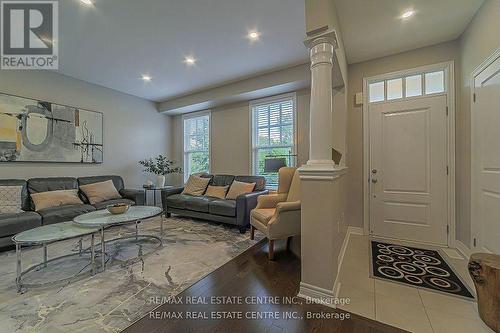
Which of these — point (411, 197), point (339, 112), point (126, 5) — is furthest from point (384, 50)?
point (126, 5)

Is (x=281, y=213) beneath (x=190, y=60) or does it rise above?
beneath

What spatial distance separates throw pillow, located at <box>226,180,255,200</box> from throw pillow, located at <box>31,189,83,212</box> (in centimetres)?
252

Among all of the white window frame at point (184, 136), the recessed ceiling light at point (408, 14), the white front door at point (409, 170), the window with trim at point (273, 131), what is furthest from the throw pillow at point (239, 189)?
the recessed ceiling light at point (408, 14)

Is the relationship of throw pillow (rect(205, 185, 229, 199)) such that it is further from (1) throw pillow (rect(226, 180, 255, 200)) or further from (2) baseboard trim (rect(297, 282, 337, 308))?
(2) baseboard trim (rect(297, 282, 337, 308))

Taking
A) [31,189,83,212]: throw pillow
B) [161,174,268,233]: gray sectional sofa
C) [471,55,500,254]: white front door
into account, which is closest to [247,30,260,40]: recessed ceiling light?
[161,174,268,233]: gray sectional sofa

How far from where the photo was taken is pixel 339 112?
2.98 meters

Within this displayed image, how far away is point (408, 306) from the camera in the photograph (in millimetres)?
1679

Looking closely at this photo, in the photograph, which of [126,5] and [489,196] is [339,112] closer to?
[489,196]

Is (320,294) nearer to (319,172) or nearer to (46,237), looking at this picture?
(319,172)

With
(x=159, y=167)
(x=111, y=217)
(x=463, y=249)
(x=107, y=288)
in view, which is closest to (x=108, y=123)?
(x=159, y=167)

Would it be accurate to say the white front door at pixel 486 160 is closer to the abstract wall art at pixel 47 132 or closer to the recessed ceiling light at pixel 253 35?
the recessed ceiling light at pixel 253 35

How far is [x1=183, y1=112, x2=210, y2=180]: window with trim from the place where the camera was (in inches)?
213

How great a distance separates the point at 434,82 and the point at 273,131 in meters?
2.55

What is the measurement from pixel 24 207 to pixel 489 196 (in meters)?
5.87
